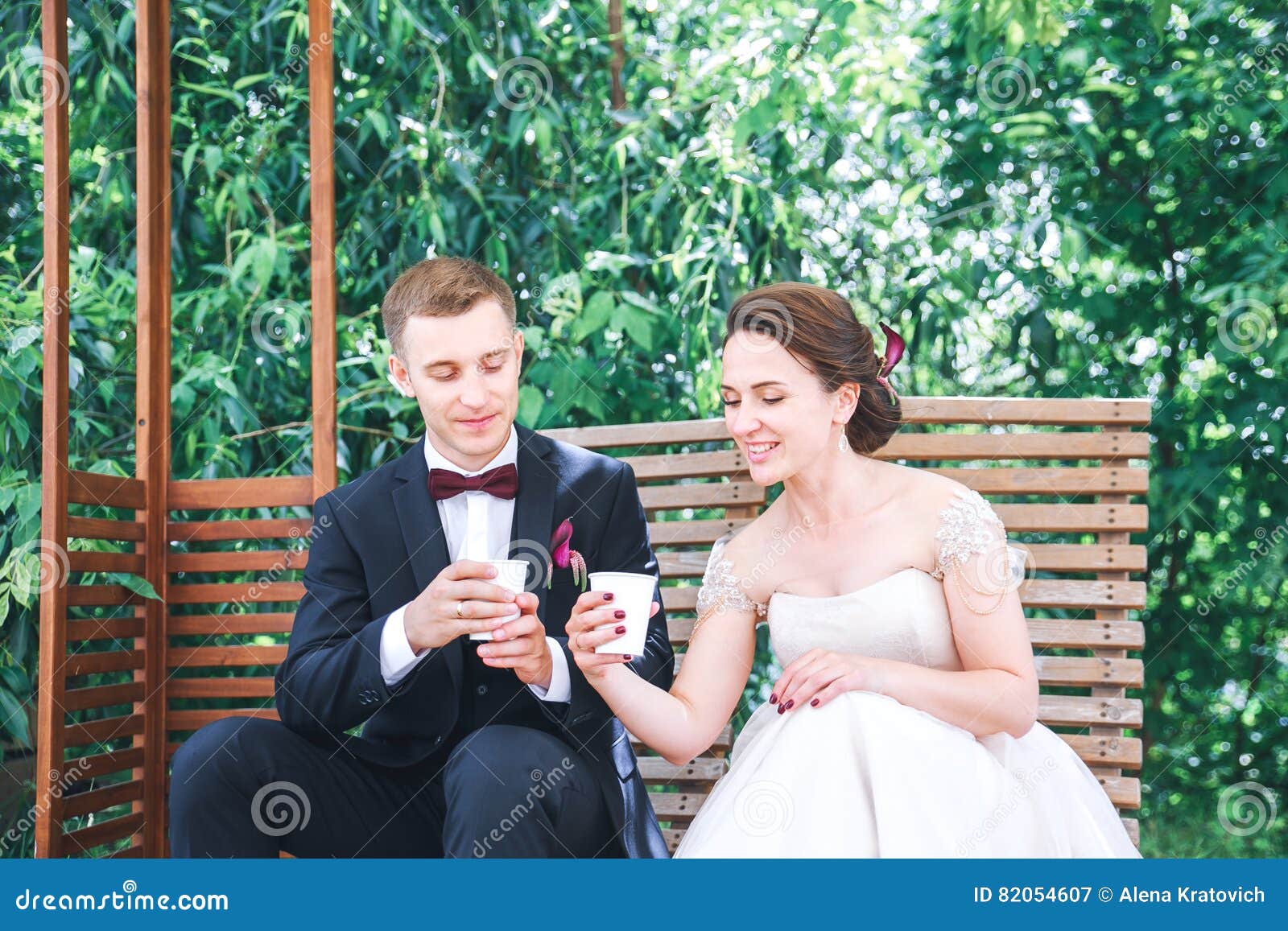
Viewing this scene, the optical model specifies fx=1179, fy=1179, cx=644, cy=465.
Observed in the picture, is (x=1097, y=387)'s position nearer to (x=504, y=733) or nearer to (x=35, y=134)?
(x=504, y=733)

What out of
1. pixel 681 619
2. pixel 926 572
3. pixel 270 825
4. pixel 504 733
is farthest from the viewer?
pixel 681 619

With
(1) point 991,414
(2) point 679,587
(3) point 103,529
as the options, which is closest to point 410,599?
(2) point 679,587

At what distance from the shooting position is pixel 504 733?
197cm

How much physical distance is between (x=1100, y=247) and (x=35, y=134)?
12.3 feet

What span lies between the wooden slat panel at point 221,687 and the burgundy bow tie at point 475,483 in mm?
1106

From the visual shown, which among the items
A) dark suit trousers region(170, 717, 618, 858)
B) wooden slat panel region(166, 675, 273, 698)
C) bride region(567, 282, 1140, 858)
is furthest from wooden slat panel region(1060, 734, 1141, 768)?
wooden slat panel region(166, 675, 273, 698)

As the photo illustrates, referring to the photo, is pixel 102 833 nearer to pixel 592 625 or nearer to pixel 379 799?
pixel 379 799

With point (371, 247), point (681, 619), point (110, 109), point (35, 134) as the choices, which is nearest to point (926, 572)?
point (681, 619)

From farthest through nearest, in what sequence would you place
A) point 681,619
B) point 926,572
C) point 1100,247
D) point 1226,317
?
point 1100,247 → point 1226,317 → point 681,619 → point 926,572

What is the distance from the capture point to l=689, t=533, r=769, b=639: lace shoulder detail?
2465mm

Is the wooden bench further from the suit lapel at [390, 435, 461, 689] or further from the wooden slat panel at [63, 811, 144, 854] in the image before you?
Answer: the suit lapel at [390, 435, 461, 689]

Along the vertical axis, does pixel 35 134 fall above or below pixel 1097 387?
above

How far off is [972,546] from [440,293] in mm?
1140

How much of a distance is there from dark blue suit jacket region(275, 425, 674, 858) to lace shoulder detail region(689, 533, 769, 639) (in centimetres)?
15
